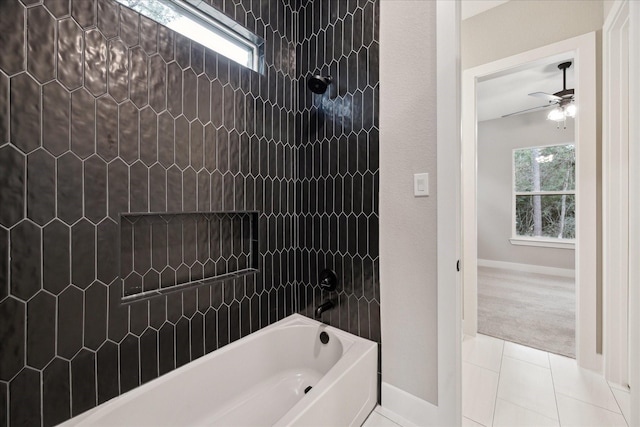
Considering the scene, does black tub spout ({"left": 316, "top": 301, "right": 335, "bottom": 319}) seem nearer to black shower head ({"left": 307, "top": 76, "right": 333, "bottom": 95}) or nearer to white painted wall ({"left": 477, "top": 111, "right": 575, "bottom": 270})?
black shower head ({"left": 307, "top": 76, "right": 333, "bottom": 95})

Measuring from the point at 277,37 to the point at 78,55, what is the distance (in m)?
1.20

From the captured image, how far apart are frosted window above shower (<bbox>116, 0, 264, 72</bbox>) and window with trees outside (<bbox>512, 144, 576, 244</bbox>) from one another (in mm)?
5263

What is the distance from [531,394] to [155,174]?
2533 millimetres

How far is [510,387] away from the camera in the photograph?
1785 millimetres

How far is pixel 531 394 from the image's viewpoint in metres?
1.72

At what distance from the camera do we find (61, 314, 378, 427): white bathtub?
1.15m

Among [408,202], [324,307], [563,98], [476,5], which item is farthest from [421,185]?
[563,98]

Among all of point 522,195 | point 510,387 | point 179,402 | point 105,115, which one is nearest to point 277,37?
point 105,115

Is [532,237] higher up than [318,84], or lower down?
lower down

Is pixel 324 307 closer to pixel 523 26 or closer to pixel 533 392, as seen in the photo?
pixel 533 392

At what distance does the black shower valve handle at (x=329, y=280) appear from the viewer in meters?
1.76

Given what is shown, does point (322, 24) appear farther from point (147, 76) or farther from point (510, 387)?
point (510, 387)

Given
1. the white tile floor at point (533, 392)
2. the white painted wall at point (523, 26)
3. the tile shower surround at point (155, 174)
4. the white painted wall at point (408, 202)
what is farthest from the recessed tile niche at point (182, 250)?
the white painted wall at point (523, 26)

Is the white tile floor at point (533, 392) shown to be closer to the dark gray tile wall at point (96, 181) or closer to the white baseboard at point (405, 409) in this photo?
the white baseboard at point (405, 409)
